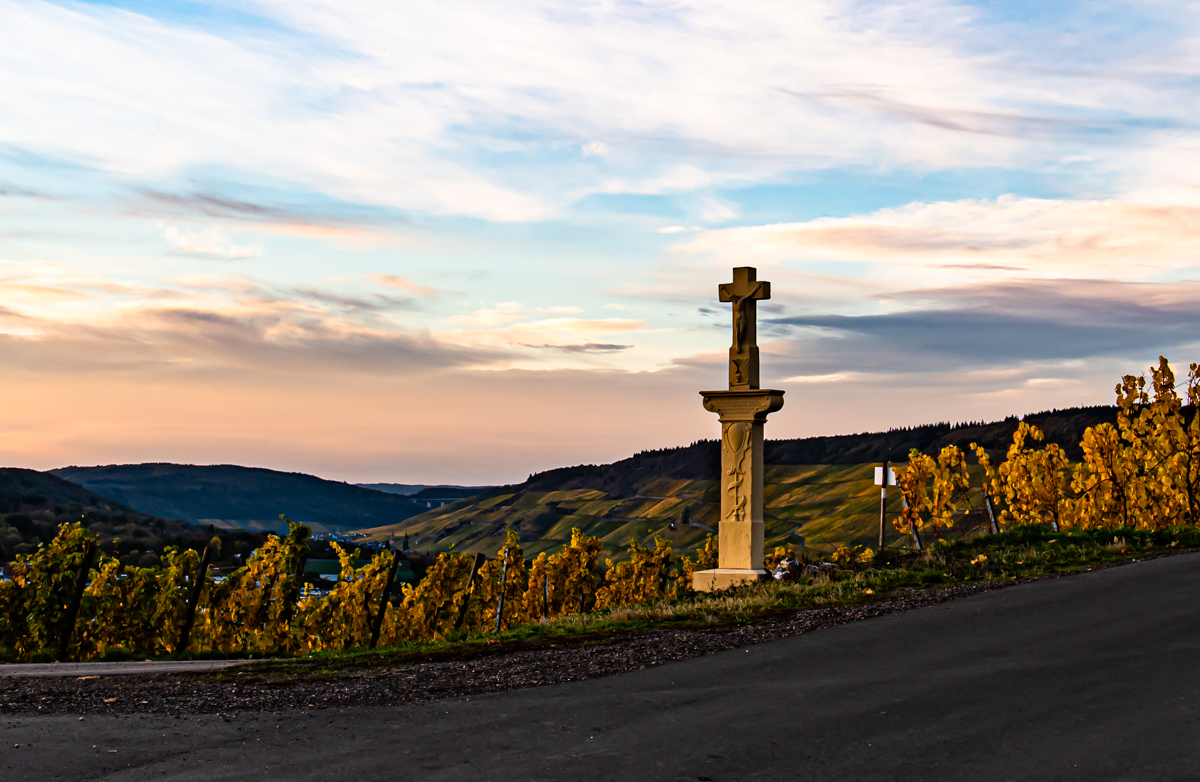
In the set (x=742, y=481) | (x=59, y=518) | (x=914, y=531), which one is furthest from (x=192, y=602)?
(x=59, y=518)

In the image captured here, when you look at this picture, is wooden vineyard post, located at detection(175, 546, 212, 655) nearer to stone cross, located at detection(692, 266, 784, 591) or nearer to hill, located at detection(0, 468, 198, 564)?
stone cross, located at detection(692, 266, 784, 591)

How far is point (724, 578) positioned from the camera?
16.8m

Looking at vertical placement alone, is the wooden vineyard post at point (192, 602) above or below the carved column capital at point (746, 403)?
below

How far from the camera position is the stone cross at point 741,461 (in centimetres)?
1703

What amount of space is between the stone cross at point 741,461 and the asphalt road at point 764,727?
6374mm

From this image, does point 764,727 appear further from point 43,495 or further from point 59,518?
point 43,495

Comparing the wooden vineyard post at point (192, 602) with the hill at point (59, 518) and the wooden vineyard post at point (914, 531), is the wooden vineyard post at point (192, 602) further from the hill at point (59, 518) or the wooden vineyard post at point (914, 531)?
the hill at point (59, 518)

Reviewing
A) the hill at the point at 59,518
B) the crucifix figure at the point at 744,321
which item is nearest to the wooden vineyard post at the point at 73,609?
the crucifix figure at the point at 744,321

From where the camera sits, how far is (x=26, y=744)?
25.1 feet

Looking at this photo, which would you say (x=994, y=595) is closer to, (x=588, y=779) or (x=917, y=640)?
(x=917, y=640)

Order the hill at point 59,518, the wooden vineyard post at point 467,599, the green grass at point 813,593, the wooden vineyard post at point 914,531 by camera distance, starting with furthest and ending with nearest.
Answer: the hill at point 59,518 → the wooden vineyard post at point 914,531 → the wooden vineyard post at point 467,599 → the green grass at point 813,593

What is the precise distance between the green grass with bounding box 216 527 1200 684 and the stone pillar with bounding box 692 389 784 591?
104cm

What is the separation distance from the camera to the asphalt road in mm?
6660

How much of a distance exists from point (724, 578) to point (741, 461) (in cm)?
191
